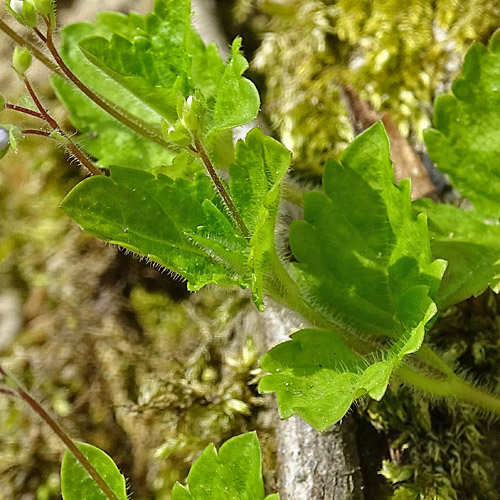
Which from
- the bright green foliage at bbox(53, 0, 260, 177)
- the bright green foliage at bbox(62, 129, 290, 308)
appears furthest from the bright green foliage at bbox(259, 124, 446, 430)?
the bright green foliage at bbox(53, 0, 260, 177)

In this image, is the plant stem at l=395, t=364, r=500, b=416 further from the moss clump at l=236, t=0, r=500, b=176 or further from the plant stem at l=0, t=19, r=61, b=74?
the plant stem at l=0, t=19, r=61, b=74

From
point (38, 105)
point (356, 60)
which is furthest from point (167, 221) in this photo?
point (356, 60)

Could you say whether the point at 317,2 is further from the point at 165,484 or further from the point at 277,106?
the point at 165,484

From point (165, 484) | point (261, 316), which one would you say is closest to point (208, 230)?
point (261, 316)

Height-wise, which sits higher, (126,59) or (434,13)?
(126,59)

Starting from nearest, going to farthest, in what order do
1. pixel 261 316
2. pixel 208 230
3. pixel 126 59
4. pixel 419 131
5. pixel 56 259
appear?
pixel 208 230, pixel 126 59, pixel 261 316, pixel 419 131, pixel 56 259

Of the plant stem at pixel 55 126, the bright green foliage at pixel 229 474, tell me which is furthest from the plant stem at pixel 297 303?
the plant stem at pixel 55 126

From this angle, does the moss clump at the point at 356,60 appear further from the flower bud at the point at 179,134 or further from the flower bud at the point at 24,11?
the flower bud at the point at 24,11
